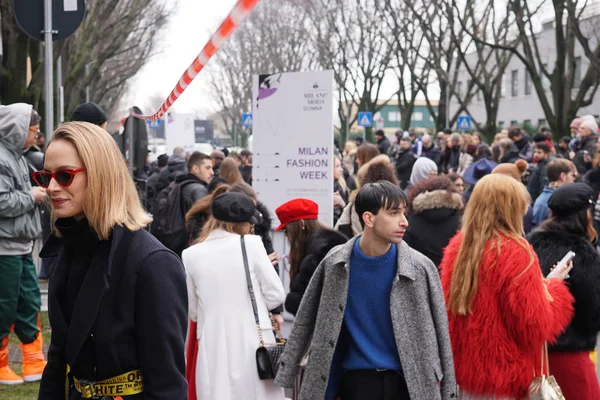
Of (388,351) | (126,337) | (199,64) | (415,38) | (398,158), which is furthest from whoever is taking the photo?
(415,38)

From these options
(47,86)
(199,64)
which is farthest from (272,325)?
(199,64)

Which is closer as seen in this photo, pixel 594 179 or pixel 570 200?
pixel 570 200

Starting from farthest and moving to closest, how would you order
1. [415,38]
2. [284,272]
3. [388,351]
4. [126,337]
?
[415,38], [284,272], [388,351], [126,337]

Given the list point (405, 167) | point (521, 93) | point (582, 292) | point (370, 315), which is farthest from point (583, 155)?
point (521, 93)

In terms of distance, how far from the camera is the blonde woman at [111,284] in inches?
119

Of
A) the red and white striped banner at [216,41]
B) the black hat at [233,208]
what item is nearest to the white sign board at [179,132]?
the black hat at [233,208]

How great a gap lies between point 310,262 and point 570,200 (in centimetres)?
162

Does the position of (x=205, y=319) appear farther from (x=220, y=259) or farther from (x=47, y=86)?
(x=47, y=86)

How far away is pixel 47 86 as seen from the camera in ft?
22.6

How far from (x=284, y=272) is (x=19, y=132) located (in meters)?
4.10

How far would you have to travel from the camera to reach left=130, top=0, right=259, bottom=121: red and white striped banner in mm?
2625

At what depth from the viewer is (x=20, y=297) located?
7.57m

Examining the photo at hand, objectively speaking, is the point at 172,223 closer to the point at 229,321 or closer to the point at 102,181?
the point at 229,321

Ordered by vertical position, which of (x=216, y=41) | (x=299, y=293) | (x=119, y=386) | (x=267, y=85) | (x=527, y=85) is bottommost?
(x=299, y=293)
